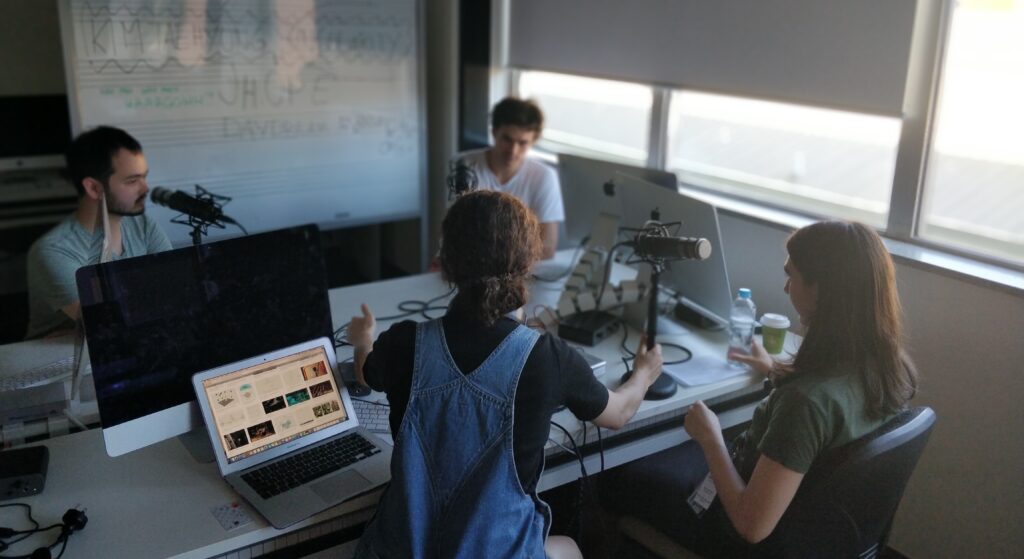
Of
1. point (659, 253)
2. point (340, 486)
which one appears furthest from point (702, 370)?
point (340, 486)

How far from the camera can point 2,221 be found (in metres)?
3.84

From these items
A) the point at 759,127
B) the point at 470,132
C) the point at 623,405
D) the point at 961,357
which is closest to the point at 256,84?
the point at 470,132

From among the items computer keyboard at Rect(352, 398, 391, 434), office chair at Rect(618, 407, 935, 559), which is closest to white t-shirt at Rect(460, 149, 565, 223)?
computer keyboard at Rect(352, 398, 391, 434)

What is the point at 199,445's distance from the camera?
5.79 ft

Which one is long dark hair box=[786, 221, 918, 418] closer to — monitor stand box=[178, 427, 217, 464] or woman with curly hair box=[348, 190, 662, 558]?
woman with curly hair box=[348, 190, 662, 558]

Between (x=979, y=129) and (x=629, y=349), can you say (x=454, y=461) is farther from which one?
(x=979, y=129)

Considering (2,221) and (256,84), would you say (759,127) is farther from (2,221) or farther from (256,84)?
(2,221)

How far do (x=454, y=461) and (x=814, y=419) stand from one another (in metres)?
0.67

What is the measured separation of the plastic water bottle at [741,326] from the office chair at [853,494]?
654 millimetres

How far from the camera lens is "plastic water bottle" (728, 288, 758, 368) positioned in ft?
7.32

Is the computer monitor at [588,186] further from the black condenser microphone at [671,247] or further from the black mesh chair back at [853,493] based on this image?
the black mesh chair back at [853,493]

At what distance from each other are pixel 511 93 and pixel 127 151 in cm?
215

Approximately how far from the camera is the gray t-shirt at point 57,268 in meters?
2.30

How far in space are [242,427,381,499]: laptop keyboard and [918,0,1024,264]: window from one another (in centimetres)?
177
